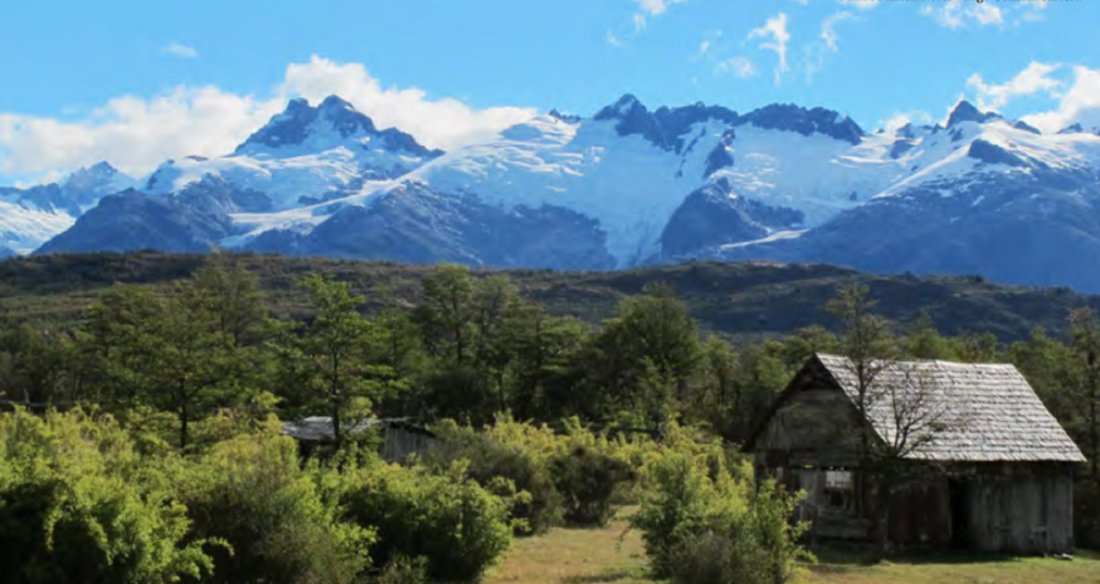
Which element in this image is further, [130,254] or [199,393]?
[130,254]

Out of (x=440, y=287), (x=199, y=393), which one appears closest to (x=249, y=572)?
(x=199, y=393)

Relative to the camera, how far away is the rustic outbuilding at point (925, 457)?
28.0 metres

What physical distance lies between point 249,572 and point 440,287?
167ft

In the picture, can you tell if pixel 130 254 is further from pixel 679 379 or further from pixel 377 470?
pixel 377 470

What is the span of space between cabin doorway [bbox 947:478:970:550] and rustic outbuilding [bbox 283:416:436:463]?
19763mm

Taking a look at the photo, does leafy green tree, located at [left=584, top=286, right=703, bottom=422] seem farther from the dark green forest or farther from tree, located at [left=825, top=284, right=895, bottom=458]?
tree, located at [left=825, top=284, right=895, bottom=458]

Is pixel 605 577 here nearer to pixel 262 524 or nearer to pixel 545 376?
pixel 262 524

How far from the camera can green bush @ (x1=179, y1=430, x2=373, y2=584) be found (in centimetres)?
1656

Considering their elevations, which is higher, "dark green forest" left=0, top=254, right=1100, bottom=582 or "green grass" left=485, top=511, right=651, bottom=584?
"dark green forest" left=0, top=254, right=1100, bottom=582

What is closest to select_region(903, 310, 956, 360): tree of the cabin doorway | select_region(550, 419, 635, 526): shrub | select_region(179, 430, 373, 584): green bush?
the cabin doorway

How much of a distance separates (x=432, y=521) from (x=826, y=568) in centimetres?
1058

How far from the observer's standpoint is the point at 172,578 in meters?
15.0

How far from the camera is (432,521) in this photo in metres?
19.2

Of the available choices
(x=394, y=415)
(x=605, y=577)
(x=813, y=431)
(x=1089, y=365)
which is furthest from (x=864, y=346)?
(x=394, y=415)
